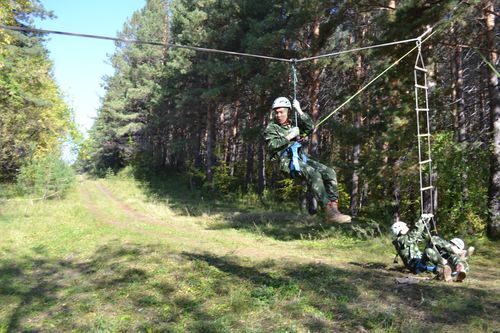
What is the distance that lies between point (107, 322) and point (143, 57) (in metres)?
41.3

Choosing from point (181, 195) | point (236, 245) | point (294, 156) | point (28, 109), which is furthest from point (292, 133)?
point (181, 195)

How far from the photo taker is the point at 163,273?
393 inches

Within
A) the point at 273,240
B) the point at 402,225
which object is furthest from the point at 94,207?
the point at 402,225

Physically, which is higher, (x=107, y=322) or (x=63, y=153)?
(x=63, y=153)

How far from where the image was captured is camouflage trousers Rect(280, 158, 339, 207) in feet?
22.8

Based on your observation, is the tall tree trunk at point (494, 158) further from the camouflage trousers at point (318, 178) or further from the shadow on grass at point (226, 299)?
the camouflage trousers at point (318, 178)

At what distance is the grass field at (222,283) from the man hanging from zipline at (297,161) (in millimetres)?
1870

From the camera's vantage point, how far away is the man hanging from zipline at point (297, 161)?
274 inches

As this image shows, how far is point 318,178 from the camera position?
277 inches

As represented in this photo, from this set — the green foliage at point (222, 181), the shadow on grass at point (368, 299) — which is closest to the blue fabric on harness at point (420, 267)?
the shadow on grass at point (368, 299)

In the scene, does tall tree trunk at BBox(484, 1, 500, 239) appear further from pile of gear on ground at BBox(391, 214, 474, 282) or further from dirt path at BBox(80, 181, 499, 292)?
pile of gear on ground at BBox(391, 214, 474, 282)

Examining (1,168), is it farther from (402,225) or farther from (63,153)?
(402,225)

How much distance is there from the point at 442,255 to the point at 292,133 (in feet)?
15.6

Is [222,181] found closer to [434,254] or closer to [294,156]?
[434,254]
